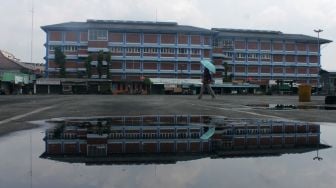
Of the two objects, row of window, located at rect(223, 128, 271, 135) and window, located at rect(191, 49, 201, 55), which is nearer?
row of window, located at rect(223, 128, 271, 135)

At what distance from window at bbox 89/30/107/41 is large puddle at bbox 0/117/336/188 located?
81.5 metres

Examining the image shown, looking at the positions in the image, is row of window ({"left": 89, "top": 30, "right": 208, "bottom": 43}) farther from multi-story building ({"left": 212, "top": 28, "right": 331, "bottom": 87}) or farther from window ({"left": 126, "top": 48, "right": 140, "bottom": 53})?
multi-story building ({"left": 212, "top": 28, "right": 331, "bottom": 87})

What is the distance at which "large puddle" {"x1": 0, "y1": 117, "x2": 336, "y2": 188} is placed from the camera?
13.7 feet

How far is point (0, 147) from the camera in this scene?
6.52 meters

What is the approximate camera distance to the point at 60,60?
81688 mm

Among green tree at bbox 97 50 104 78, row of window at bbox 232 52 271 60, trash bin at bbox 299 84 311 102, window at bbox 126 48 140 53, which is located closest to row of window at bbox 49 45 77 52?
green tree at bbox 97 50 104 78

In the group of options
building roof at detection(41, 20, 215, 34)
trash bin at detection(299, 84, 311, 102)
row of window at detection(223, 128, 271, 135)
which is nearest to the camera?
row of window at detection(223, 128, 271, 135)

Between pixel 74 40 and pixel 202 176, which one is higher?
pixel 74 40

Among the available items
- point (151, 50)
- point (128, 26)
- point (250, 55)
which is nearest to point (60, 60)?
point (128, 26)

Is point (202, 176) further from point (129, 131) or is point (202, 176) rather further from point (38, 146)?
point (129, 131)

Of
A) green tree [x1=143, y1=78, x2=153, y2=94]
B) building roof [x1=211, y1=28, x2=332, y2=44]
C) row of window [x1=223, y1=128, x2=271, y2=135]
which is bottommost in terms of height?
row of window [x1=223, y1=128, x2=271, y2=135]

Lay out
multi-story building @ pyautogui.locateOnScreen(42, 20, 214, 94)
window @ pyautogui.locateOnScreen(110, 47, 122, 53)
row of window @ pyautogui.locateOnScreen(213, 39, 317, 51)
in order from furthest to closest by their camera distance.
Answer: row of window @ pyautogui.locateOnScreen(213, 39, 317, 51)
window @ pyautogui.locateOnScreen(110, 47, 122, 53)
multi-story building @ pyautogui.locateOnScreen(42, 20, 214, 94)

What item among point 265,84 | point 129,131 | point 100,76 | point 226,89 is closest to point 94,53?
point 100,76

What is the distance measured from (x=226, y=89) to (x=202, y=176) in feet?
289
